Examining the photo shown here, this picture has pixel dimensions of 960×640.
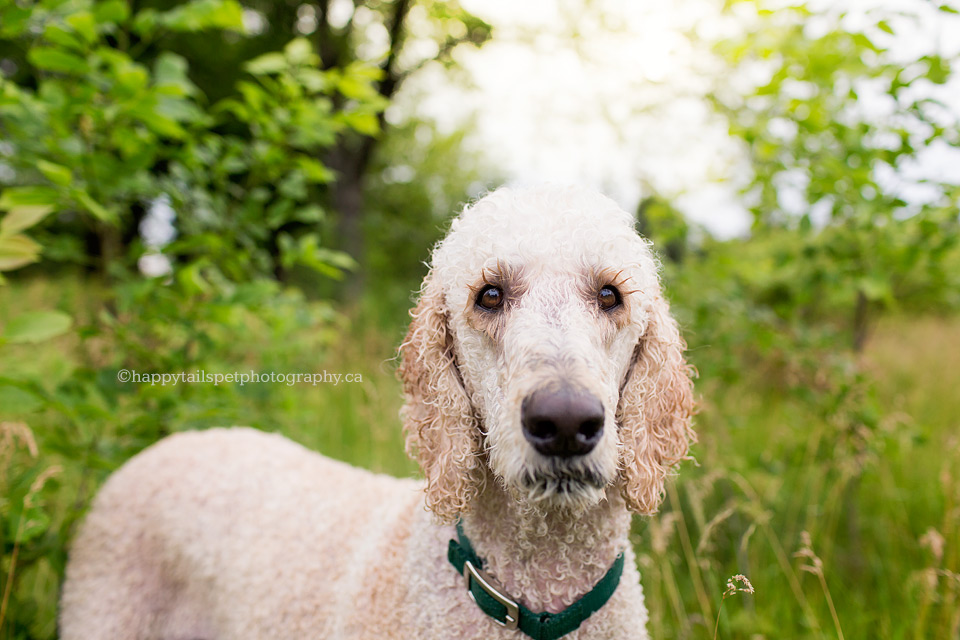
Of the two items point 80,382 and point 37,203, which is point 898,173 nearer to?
point 37,203

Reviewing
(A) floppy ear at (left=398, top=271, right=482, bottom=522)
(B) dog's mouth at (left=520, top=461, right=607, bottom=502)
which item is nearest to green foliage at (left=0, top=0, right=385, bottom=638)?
(A) floppy ear at (left=398, top=271, right=482, bottom=522)

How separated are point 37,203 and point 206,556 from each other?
1302mm

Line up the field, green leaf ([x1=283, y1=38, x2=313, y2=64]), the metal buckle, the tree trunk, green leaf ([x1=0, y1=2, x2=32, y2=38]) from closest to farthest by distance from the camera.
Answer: the metal buckle
green leaf ([x1=0, y1=2, x2=32, y2=38])
the field
green leaf ([x1=283, y1=38, x2=313, y2=64])
the tree trunk

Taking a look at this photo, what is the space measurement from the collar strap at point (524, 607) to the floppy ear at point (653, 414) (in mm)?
237

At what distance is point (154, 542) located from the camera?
1.85m

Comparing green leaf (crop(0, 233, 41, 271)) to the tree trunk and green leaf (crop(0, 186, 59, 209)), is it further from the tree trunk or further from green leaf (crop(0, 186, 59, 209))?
the tree trunk

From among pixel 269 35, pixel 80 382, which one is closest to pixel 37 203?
pixel 80 382

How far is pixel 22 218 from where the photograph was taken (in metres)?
1.54

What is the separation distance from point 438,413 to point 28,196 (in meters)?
1.53

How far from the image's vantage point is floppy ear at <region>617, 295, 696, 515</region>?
1396 millimetres

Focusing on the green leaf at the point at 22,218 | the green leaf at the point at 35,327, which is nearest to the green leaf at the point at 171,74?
the green leaf at the point at 22,218

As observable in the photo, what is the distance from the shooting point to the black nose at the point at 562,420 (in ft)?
3.58

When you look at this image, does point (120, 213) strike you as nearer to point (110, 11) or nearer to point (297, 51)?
point (110, 11)

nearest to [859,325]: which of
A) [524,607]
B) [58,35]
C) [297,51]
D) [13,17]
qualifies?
[524,607]
